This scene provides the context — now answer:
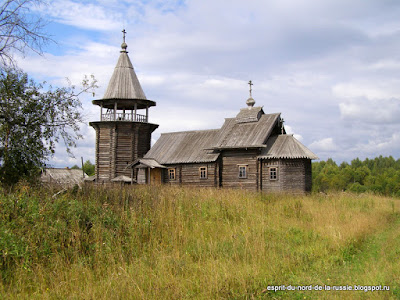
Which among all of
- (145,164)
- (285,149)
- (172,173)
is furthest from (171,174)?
(285,149)

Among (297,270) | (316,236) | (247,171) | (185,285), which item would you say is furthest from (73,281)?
(247,171)

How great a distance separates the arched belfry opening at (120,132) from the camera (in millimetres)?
32031

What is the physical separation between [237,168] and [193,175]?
3.60 meters

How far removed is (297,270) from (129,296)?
3.04m

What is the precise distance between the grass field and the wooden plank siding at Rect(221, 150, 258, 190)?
648 inches

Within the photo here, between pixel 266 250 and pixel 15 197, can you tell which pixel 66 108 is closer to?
pixel 15 197

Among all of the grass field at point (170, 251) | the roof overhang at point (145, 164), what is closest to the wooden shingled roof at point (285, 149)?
the roof overhang at point (145, 164)

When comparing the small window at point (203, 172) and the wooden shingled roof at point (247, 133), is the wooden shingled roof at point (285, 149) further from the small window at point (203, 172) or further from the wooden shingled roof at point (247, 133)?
the small window at point (203, 172)

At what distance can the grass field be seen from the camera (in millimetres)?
5703

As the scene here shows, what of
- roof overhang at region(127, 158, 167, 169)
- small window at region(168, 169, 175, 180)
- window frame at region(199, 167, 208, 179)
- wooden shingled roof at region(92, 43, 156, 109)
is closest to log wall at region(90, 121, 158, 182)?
roof overhang at region(127, 158, 167, 169)

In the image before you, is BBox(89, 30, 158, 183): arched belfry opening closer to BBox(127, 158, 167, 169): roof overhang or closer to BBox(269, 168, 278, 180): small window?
BBox(127, 158, 167, 169): roof overhang

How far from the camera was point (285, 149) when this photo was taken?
86.8 feet

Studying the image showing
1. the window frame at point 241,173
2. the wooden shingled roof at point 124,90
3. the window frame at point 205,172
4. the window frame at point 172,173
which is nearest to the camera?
the window frame at point 241,173

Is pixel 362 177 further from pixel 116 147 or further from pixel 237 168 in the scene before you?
pixel 116 147
